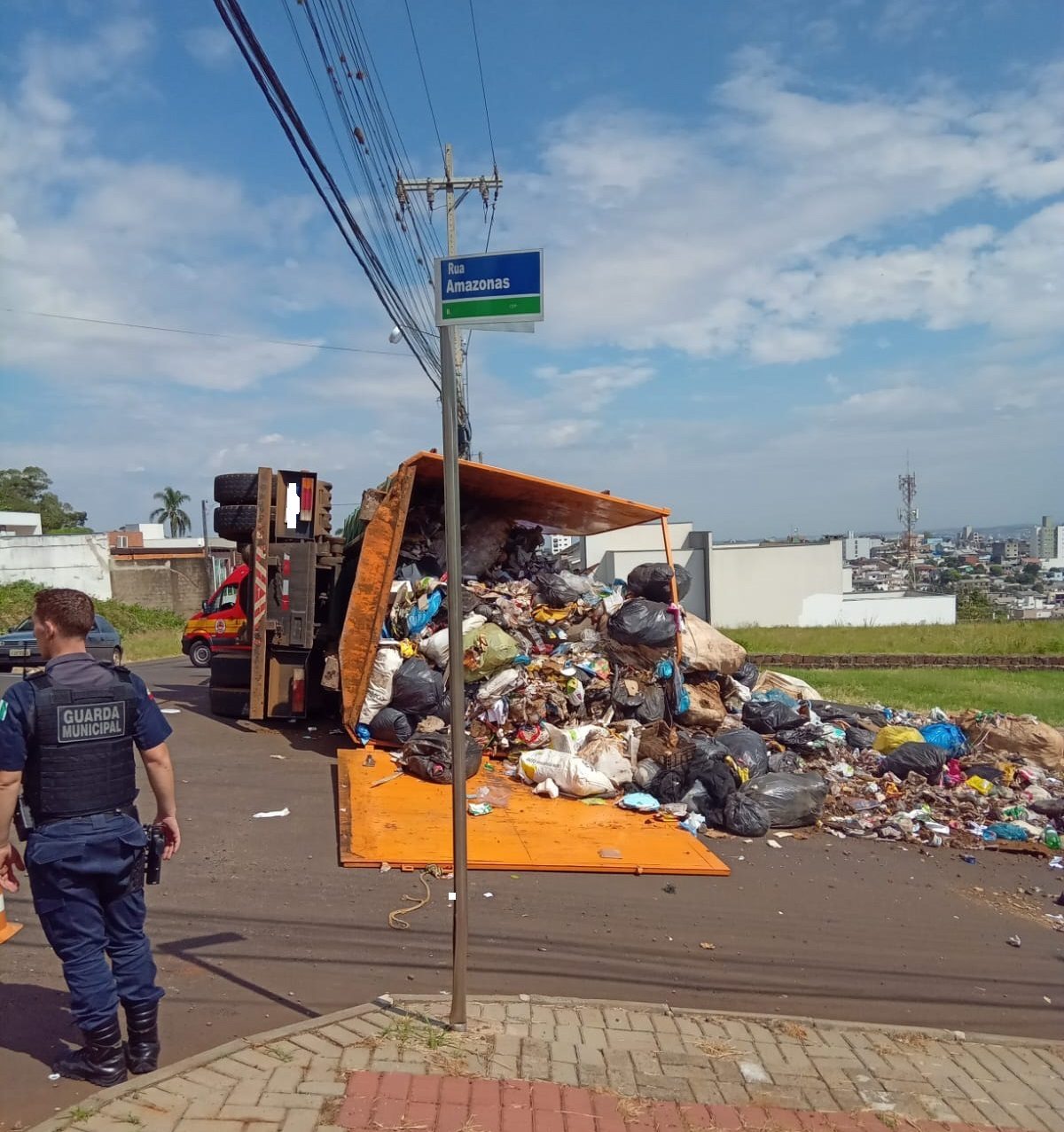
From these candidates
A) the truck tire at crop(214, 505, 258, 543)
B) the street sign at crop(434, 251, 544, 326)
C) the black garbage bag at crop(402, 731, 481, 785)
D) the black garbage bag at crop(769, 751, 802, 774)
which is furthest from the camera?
the truck tire at crop(214, 505, 258, 543)

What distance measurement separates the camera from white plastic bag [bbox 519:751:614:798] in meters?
7.58

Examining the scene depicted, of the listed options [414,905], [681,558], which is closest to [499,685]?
[414,905]

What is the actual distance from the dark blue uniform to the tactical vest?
1 cm

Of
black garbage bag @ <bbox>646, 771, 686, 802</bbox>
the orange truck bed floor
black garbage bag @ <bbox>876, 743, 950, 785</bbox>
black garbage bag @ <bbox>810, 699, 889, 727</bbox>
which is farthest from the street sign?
black garbage bag @ <bbox>810, 699, 889, 727</bbox>

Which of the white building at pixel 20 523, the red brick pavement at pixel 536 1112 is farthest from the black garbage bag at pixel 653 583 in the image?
the white building at pixel 20 523

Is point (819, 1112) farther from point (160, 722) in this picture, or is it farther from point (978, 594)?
point (978, 594)

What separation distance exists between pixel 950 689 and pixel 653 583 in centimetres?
888

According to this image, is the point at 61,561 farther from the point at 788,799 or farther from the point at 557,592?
the point at 788,799

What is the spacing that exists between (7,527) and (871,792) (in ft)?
182

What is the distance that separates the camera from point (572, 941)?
488cm

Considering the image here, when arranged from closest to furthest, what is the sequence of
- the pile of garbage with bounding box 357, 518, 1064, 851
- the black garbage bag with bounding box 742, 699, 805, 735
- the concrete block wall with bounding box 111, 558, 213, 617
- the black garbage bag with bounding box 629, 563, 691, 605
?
the pile of garbage with bounding box 357, 518, 1064, 851
the black garbage bag with bounding box 742, 699, 805, 735
the black garbage bag with bounding box 629, 563, 691, 605
the concrete block wall with bounding box 111, 558, 213, 617

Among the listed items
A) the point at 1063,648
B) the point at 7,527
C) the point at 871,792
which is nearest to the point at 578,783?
the point at 871,792

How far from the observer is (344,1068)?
334 cm

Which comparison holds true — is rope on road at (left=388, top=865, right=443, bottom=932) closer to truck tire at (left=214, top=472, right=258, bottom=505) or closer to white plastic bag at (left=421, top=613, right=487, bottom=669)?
white plastic bag at (left=421, top=613, right=487, bottom=669)
